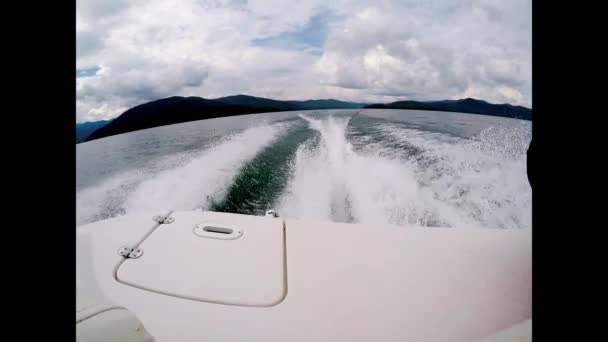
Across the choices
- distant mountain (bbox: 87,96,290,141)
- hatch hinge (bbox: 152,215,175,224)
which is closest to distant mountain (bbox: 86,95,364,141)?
distant mountain (bbox: 87,96,290,141)

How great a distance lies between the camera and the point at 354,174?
4109 mm

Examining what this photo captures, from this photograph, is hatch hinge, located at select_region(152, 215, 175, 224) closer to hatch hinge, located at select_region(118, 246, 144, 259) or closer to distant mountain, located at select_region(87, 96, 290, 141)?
hatch hinge, located at select_region(118, 246, 144, 259)

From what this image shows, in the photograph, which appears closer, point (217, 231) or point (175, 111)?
point (217, 231)

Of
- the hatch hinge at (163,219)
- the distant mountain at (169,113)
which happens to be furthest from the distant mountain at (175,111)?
the hatch hinge at (163,219)

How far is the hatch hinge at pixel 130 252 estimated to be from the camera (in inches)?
47.8

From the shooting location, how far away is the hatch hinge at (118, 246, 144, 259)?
1.21 meters

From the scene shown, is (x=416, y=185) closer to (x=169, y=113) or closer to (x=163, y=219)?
(x=163, y=219)

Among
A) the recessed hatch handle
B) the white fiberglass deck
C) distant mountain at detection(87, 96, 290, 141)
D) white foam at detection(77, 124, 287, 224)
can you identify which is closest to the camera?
the white fiberglass deck

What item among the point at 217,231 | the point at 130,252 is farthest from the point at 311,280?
the point at 130,252

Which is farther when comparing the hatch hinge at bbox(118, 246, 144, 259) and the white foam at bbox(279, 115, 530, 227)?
the white foam at bbox(279, 115, 530, 227)

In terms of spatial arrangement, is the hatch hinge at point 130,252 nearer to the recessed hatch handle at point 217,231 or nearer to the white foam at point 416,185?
the recessed hatch handle at point 217,231

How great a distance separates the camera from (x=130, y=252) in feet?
4.03
